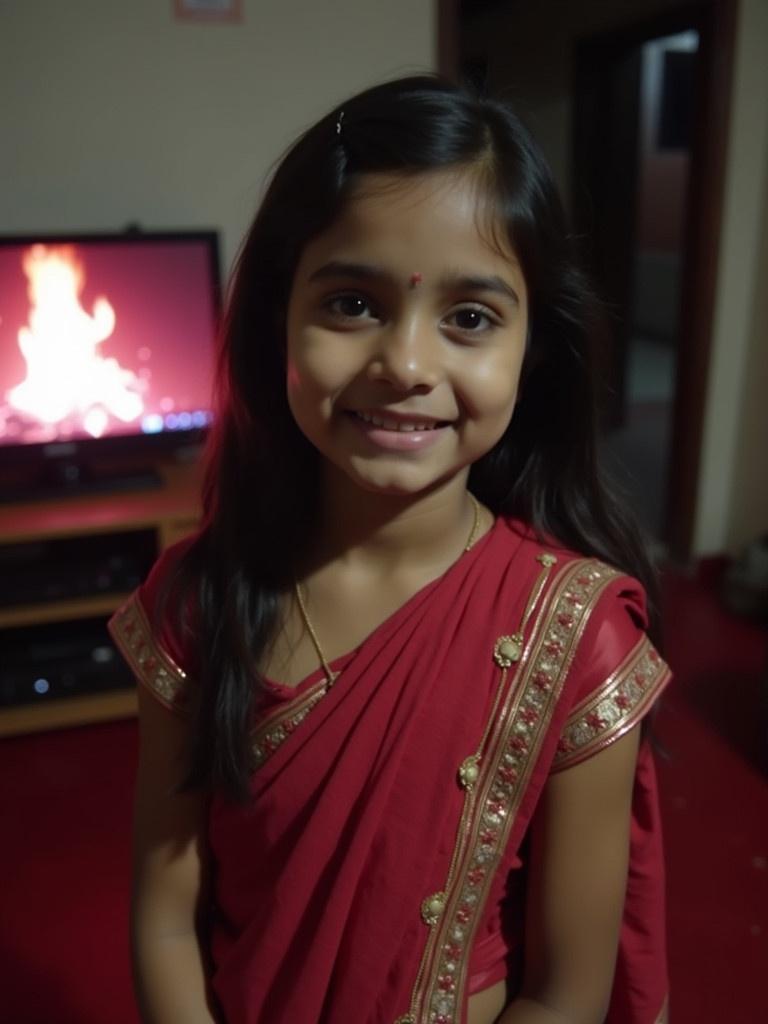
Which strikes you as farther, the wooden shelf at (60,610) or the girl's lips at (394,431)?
the wooden shelf at (60,610)

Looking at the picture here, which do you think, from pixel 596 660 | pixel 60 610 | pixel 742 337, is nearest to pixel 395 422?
pixel 596 660

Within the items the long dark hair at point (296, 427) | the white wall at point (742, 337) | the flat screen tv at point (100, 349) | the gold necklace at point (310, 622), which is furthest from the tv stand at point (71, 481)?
the white wall at point (742, 337)

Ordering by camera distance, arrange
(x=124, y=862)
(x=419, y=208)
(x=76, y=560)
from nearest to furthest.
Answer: (x=419, y=208) < (x=124, y=862) < (x=76, y=560)

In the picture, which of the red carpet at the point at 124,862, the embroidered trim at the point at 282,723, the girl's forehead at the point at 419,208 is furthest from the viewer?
the red carpet at the point at 124,862

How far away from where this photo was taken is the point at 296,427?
854mm

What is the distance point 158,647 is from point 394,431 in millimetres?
308

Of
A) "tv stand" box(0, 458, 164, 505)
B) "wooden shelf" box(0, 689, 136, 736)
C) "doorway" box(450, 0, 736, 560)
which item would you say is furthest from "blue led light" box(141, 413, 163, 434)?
"doorway" box(450, 0, 736, 560)

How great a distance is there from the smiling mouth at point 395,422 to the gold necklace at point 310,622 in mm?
161

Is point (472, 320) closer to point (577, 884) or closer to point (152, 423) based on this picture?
point (577, 884)

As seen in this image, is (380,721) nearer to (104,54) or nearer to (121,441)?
(121,441)

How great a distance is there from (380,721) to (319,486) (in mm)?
240

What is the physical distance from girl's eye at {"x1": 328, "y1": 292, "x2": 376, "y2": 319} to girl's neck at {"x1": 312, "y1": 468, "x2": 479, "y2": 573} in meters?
0.16

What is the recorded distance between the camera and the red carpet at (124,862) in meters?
1.51

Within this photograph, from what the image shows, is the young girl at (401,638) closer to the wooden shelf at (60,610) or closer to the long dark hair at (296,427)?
the long dark hair at (296,427)
